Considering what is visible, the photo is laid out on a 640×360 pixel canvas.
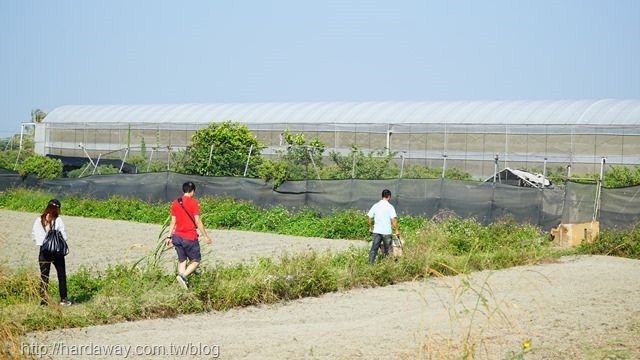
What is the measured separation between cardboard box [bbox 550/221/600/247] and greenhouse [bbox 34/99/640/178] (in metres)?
9.24

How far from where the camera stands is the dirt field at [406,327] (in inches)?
342

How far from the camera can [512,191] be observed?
2275cm

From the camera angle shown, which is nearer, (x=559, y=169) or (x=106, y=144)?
(x=559, y=169)

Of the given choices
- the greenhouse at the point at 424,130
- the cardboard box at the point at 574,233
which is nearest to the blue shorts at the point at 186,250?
the cardboard box at the point at 574,233

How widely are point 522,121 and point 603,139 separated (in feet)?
13.6

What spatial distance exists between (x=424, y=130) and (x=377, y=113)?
442cm

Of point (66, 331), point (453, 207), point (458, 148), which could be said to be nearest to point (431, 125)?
point (458, 148)

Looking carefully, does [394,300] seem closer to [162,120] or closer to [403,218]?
[403,218]

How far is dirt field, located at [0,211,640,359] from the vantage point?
8.70 metres

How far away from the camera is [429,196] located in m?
23.7

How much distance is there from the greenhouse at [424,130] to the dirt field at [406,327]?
17570 millimetres
